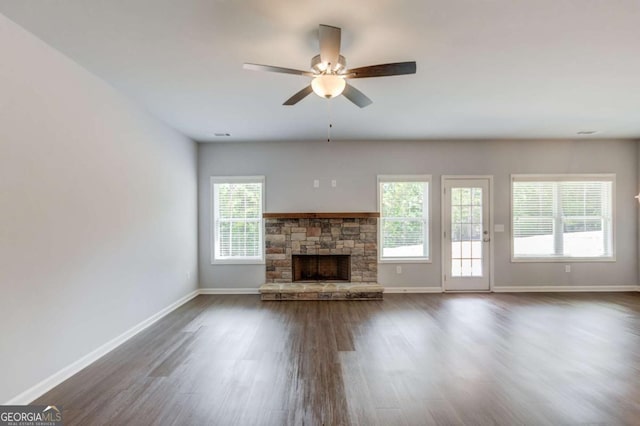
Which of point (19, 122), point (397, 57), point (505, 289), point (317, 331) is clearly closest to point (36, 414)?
point (19, 122)

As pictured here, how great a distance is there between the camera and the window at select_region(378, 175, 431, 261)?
18.4 feet

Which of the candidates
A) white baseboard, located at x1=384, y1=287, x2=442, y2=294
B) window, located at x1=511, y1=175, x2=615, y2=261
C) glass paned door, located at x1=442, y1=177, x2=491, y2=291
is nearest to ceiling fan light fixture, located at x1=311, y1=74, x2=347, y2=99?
glass paned door, located at x1=442, y1=177, x2=491, y2=291

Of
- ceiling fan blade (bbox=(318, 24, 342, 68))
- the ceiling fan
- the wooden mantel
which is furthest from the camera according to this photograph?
the wooden mantel

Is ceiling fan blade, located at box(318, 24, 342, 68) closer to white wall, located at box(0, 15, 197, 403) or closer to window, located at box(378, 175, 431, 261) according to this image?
white wall, located at box(0, 15, 197, 403)

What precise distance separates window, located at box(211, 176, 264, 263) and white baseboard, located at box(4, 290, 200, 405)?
5.45ft

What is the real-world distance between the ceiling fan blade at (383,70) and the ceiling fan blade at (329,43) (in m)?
0.15

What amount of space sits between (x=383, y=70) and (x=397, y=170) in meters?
3.55

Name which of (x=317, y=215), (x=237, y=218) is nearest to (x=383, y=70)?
A: (x=317, y=215)

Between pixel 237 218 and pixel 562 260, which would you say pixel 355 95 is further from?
pixel 562 260

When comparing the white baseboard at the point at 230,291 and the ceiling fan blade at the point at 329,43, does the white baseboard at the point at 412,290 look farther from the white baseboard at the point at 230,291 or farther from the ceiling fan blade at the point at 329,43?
the ceiling fan blade at the point at 329,43

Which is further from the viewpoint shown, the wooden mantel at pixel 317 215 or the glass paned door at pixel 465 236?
the glass paned door at pixel 465 236

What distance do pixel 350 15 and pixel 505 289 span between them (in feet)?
18.0

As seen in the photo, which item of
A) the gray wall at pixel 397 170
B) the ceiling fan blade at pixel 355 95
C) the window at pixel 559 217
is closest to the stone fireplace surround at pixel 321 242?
the gray wall at pixel 397 170

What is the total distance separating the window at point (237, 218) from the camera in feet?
18.4
